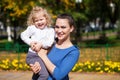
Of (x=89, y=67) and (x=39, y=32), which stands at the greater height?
(x=39, y=32)

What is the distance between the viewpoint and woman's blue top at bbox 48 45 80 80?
362cm

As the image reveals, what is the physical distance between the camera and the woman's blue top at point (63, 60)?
11.9 ft

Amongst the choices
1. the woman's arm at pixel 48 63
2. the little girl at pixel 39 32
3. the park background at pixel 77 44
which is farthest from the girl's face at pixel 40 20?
the park background at pixel 77 44

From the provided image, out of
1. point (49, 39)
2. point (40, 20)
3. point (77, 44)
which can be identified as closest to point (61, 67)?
point (49, 39)

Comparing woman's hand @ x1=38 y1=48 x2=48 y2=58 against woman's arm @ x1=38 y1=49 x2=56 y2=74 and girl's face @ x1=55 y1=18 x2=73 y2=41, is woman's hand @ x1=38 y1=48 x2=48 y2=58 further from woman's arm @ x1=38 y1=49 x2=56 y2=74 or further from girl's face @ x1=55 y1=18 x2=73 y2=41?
girl's face @ x1=55 y1=18 x2=73 y2=41

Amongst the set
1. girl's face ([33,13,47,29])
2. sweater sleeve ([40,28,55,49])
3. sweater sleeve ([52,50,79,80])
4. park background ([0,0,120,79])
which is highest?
girl's face ([33,13,47,29])

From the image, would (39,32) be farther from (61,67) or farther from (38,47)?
(61,67)

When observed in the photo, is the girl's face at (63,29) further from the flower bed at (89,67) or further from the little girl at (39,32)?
the flower bed at (89,67)

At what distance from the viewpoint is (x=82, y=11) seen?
30.5m

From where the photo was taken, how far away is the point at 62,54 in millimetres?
3705

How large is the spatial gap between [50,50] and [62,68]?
0.37m

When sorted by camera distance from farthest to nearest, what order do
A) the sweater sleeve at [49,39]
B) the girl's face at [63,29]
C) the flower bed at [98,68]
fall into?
1. the flower bed at [98,68]
2. the sweater sleeve at [49,39]
3. the girl's face at [63,29]

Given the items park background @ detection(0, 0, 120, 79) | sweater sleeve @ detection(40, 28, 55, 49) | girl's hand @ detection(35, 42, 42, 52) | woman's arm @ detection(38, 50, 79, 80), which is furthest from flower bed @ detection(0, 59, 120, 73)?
woman's arm @ detection(38, 50, 79, 80)

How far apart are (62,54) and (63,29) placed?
24 cm
